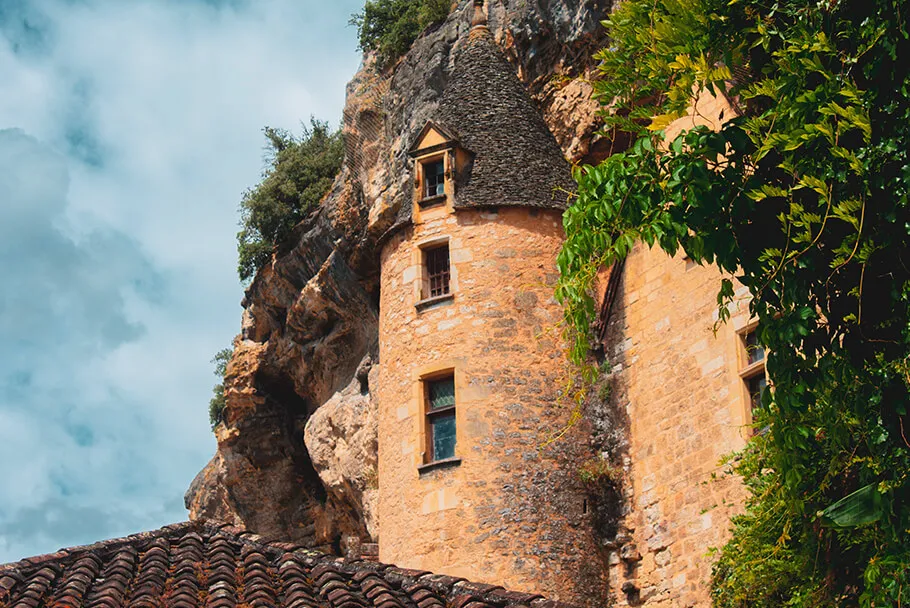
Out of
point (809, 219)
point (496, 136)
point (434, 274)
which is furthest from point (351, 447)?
point (809, 219)

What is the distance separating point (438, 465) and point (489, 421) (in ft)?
3.11

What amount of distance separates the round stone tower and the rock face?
0.65 metres

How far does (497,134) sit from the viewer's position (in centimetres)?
2244

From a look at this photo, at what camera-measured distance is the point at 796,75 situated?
10711mm

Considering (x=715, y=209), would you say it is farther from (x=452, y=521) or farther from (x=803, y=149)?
(x=452, y=521)

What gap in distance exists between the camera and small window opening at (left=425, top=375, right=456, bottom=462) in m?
20.5

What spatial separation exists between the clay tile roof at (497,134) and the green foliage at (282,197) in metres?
5.84

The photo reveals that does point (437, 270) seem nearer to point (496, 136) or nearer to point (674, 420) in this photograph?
point (496, 136)

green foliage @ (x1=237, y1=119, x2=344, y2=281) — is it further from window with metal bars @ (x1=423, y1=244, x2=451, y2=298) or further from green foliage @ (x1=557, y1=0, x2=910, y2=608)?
green foliage @ (x1=557, y1=0, x2=910, y2=608)

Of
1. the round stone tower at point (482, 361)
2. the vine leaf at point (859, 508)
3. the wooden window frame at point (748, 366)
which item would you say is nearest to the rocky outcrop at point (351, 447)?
the round stone tower at point (482, 361)

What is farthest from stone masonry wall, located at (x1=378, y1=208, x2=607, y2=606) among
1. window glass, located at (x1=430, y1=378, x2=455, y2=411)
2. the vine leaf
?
the vine leaf

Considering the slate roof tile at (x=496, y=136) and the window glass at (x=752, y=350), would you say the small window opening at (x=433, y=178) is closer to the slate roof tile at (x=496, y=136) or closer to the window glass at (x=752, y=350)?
the slate roof tile at (x=496, y=136)

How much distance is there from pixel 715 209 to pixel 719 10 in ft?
5.54

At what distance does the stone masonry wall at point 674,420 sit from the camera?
17.9 meters
